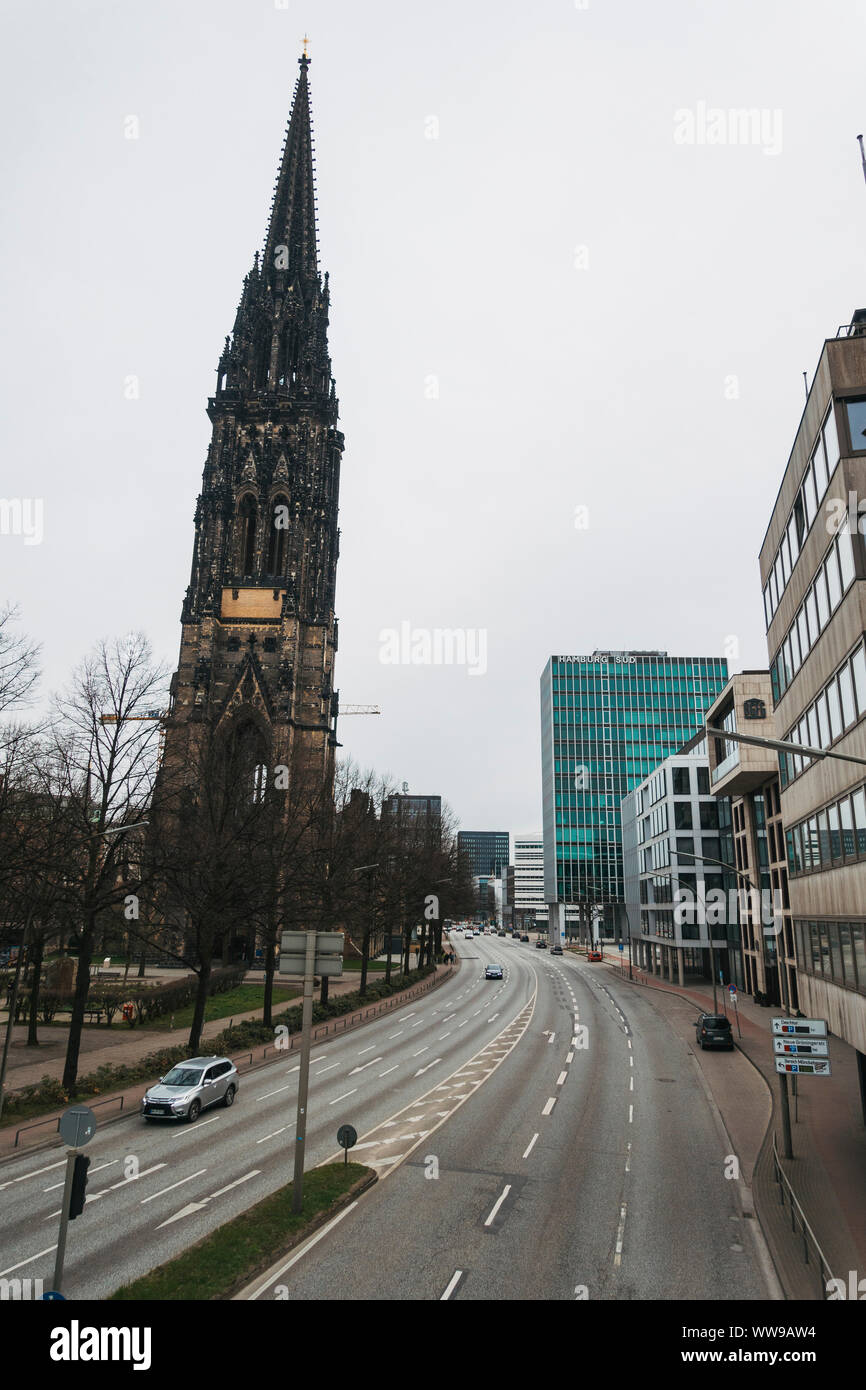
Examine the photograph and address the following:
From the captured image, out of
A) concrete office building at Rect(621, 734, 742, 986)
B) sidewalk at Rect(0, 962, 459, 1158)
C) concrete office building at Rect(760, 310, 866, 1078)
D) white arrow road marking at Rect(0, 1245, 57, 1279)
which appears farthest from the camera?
concrete office building at Rect(621, 734, 742, 986)

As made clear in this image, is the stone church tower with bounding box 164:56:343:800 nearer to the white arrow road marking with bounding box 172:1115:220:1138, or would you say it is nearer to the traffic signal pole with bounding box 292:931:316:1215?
the white arrow road marking with bounding box 172:1115:220:1138

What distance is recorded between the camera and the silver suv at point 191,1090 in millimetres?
21984

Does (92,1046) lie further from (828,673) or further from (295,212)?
(295,212)

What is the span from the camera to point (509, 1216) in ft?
49.9

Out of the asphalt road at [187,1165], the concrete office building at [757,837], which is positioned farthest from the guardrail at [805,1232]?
the concrete office building at [757,837]

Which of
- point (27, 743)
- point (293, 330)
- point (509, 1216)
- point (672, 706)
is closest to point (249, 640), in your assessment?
point (293, 330)

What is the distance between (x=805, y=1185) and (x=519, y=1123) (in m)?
7.52

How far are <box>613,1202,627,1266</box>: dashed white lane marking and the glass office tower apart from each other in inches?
4339

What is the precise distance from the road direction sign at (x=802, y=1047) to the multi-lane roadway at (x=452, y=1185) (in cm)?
314

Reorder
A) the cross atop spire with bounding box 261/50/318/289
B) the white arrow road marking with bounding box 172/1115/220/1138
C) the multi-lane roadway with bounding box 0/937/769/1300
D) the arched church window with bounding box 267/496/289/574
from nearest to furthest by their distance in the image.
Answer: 1. the multi-lane roadway with bounding box 0/937/769/1300
2. the white arrow road marking with bounding box 172/1115/220/1138
3. the arched church window with bounding box 267/496/289/574
4. the cross atop spire with bounding box 261/50/318/289

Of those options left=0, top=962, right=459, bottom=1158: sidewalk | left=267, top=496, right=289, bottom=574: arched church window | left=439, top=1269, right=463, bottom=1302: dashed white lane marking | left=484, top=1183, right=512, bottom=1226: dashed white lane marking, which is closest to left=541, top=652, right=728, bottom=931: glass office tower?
left=267, top=496, right=289, bottom=574: arched church window

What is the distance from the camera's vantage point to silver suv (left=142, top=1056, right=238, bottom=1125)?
866 inches

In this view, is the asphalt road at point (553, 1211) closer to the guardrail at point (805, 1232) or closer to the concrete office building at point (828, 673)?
the guardrail at point (805, 1232)
